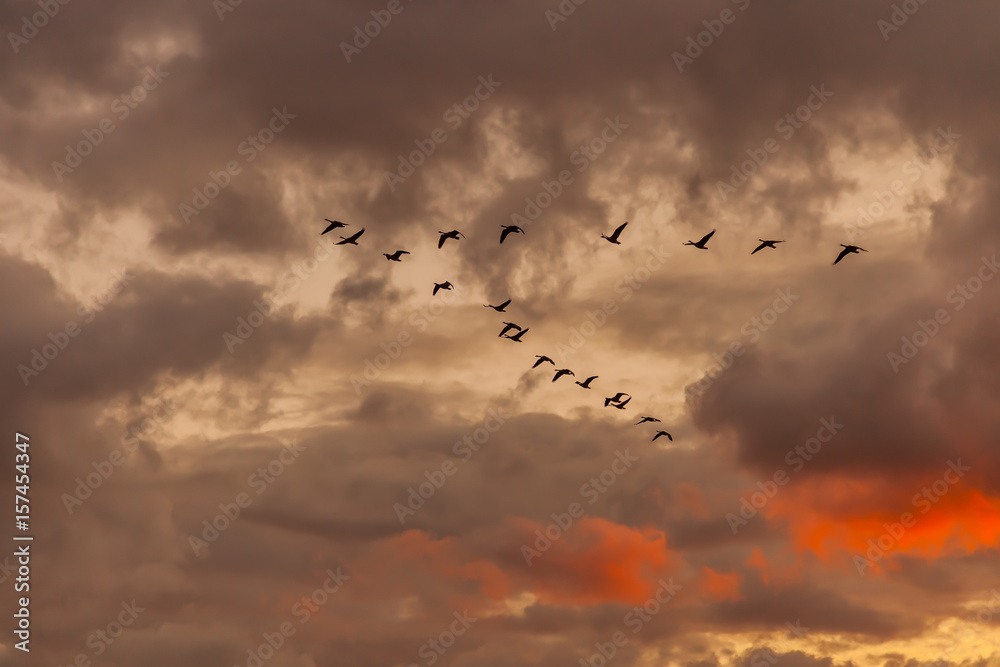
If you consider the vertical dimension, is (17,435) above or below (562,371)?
below

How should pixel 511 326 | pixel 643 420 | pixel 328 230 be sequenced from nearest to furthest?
1. pixel 328 230
2. pixel 511 326
3. pixel 643 420

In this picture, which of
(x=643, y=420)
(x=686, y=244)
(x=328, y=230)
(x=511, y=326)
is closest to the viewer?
(x=328, y=230)

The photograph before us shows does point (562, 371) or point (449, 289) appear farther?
point (562, 371)

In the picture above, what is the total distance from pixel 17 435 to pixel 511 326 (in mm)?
67395

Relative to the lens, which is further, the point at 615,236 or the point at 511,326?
the point at 511,326

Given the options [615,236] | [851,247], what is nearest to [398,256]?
[615,236]

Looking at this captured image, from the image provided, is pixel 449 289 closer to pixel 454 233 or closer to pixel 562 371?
pixel 454 233

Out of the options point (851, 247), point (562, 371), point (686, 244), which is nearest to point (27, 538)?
point (562, 371)

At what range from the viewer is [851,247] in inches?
5320

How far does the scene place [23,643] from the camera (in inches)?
5226

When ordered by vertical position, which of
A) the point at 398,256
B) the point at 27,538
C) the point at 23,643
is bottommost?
the point at 23,643

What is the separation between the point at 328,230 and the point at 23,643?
60.7 metres

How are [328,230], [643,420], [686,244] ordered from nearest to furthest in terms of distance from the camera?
[328,230]
[686,244]
[643,420]

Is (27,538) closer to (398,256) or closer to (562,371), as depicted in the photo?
(398,256)
